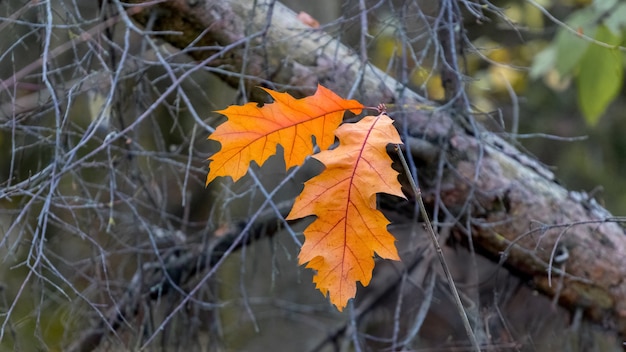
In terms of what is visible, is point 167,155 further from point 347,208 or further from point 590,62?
point 590,62

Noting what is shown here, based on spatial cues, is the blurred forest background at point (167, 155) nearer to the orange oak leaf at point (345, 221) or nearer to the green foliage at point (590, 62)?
the green foliage at point (590, 62)

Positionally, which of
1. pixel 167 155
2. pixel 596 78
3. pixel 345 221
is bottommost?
pixel 167 155

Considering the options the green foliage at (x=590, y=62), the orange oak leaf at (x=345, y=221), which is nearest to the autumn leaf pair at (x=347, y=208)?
the orange oak leaf at (x=345, y=221)

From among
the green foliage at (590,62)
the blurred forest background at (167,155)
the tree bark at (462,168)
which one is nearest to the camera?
the blurred forest background at (167,155)

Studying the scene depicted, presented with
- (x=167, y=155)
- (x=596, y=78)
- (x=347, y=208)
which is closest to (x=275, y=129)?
(x=347, y=208)

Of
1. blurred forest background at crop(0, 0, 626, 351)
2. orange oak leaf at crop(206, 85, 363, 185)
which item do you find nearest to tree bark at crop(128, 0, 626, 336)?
blurred forest background at crop(0, 0, 626, 351)
